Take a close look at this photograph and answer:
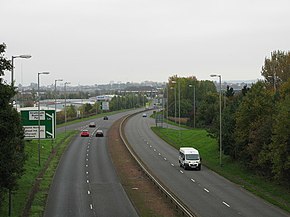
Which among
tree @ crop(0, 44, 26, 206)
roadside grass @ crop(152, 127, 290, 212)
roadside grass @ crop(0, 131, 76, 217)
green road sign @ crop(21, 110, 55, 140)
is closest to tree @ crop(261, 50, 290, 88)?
roadside grass @ crop(152, 127, 290, 212)

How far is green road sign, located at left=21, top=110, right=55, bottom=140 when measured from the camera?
54.9m

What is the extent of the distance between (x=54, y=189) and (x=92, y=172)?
369 inches

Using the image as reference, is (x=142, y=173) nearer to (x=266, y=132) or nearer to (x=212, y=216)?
(x=266, y=132)

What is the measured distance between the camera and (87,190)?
38594 mm

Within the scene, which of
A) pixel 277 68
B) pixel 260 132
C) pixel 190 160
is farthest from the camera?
pixel 277 68

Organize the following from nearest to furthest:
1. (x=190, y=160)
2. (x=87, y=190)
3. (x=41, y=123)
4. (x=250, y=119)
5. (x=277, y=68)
Answer: (x=87, y=190)
(x=250, y=119)
(x=190, y=160)
(x=41, y=123)
(x=277, y=68)

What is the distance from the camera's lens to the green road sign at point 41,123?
54.9 m

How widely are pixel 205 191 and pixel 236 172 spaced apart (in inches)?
424

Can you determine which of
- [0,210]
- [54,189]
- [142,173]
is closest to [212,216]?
[0,210]

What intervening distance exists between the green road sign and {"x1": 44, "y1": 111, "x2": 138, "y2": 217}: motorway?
11.6 ft

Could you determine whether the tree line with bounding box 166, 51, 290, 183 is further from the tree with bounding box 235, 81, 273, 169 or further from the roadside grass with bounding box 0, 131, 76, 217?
the roadside grass with bounding box 0, 131, 76, 217

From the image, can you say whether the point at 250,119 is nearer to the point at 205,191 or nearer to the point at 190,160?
the point at 190,160

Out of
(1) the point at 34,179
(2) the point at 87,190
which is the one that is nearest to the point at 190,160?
(2) the point at 87,190

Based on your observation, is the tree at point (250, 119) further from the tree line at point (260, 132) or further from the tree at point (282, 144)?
the tree at point (282, 144)
